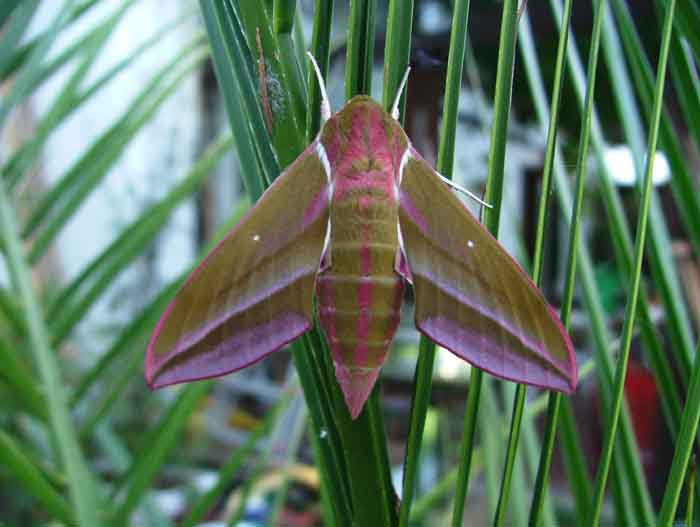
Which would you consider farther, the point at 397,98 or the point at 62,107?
the point at 62,107

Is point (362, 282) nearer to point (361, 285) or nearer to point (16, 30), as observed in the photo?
point (361, 285)

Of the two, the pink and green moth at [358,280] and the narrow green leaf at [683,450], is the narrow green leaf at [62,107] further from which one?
the narrow green leaf at [683,450]

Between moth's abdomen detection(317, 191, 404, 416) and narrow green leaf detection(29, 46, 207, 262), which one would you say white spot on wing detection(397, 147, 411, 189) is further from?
narrow green leaf detection(29, 46, 207, 262)

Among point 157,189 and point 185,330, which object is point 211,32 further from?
point 157,189

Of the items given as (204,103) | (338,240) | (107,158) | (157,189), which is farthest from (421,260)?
(204,103)

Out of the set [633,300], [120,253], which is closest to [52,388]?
[120,253]

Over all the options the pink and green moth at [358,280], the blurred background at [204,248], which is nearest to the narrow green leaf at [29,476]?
the blurred background at [204,248]

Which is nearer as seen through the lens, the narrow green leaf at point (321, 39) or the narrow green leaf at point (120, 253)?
the narrow green leaf at point (321, 39)
